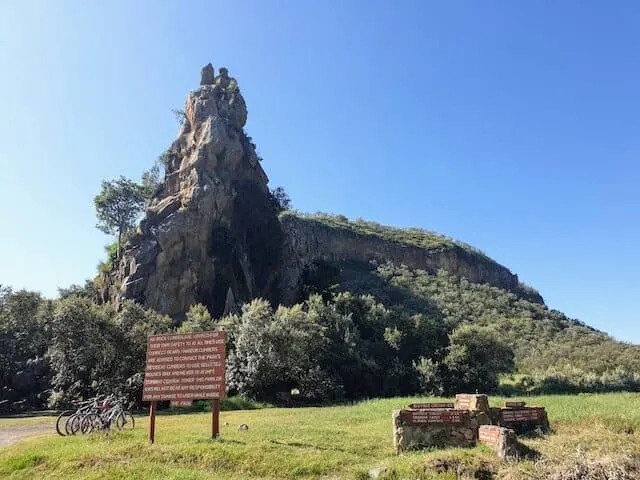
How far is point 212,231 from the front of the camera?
174 ft

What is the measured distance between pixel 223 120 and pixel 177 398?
49.8m

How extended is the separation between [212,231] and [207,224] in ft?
3.50

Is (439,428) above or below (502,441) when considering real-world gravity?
above

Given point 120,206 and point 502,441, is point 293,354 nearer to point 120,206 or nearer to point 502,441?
point 502,441

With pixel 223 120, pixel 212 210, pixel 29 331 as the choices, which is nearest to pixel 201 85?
pixel 223 120

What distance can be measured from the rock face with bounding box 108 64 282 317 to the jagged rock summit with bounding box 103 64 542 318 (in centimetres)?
10

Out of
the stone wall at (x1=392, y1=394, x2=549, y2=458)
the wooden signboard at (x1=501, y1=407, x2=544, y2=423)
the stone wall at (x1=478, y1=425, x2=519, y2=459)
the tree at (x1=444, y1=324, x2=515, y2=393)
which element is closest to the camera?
the stone wall at (x1=478, y1=425, x2=519, y2=459)

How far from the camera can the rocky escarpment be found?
76.9 meters

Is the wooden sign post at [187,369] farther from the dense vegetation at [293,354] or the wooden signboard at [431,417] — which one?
the dense vegetation at [293,354]

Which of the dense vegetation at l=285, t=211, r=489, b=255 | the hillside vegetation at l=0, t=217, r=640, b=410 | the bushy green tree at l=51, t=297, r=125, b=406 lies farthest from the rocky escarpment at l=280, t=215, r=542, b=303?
the bushy green tree at l=51, t=297, r=125, b=406

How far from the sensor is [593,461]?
31.7ft

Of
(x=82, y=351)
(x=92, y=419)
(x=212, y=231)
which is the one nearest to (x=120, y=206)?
(x=212, y=231)

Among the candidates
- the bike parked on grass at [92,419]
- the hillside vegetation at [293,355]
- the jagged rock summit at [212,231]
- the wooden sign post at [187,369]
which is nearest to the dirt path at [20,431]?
the bike parked on grass at [92,419]

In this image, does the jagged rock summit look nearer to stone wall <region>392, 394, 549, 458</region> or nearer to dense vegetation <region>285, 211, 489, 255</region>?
dense vegetation <region>285, 211, 489, 255</region>
